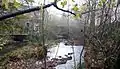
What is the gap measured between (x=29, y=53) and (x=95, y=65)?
26.8 feet

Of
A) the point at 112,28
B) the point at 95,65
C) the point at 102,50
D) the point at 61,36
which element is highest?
the point at 112,28

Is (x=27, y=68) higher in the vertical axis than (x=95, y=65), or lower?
lower

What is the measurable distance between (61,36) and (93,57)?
88.6ft

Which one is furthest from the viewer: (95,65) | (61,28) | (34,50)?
(61,28)

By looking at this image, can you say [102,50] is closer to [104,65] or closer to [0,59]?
[104,65]

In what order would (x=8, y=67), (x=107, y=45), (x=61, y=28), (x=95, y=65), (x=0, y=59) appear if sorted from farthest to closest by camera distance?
(x=61, y=28) < (x=0, y=59) < (x=8, y=67) < (x=95, y=65) < (x=107, y=45)

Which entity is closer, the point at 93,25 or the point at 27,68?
the point at 93,25

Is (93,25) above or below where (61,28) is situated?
above

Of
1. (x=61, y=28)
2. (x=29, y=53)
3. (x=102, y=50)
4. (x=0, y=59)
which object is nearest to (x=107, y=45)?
(x=102, y=50)

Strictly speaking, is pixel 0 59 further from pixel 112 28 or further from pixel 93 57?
pixel 112 28

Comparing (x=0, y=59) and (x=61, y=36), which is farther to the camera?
(x=61, y=36)

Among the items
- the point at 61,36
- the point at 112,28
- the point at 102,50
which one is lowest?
the point at 61,36

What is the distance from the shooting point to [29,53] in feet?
45.9

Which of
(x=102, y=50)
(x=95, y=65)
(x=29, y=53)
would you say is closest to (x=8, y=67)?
(x=29, y=53)
